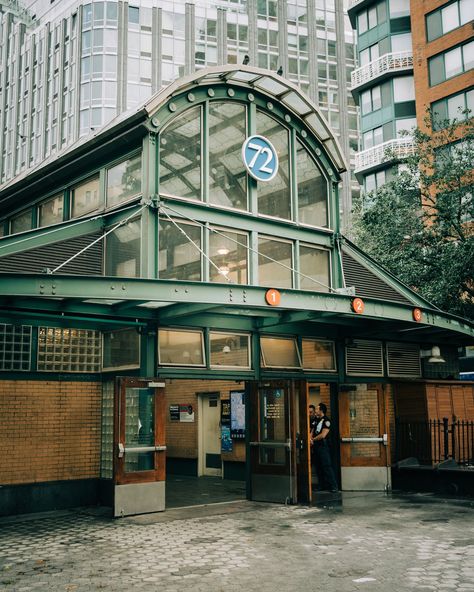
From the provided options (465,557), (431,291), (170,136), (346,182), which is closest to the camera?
(465,557)

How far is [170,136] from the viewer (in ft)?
41.9

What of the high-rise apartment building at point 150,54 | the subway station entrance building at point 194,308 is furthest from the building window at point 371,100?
the subway station entrance building at point 194,308

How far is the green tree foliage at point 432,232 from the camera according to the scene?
2084cm

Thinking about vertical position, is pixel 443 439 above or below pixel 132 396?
below

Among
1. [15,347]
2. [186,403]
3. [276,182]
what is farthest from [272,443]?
[186,403]

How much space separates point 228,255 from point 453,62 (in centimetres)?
2652

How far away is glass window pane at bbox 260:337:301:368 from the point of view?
45.4 feet

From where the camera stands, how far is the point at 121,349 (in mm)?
12641

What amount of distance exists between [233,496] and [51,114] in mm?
47735

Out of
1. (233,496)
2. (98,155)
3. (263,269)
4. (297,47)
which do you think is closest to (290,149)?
(263,269)

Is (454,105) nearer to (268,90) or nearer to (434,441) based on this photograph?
(268,90)

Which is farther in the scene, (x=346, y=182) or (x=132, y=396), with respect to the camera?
(x=346, y=182)

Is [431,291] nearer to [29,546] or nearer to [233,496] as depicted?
[233,496]

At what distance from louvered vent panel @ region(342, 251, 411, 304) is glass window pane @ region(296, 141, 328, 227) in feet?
3.79
